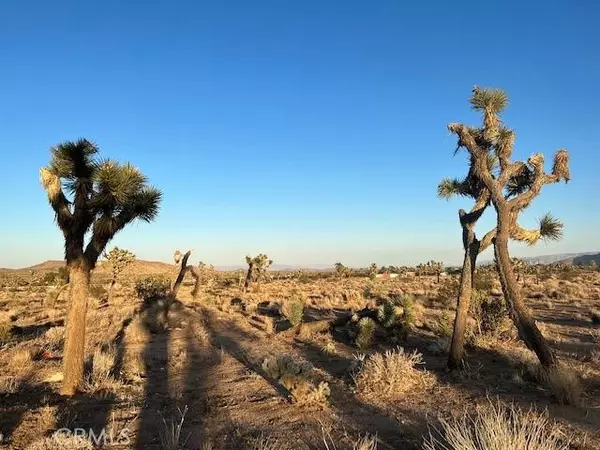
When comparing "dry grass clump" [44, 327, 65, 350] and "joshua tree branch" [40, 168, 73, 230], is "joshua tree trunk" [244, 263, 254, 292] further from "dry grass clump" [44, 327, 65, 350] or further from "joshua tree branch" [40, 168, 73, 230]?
"joshua tree branch" [40, 168, 73, 230]

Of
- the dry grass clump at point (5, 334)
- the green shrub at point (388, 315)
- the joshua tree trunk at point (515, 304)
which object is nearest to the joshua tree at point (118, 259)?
the dry grass clump at point (5, 334)

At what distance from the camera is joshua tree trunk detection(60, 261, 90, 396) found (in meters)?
9.50

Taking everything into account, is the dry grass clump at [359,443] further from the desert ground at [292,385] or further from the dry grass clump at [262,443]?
the dry grass clump at [262,443]

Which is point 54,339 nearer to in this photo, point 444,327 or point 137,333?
point 137,333

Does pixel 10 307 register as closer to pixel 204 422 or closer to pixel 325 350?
pixel 325 350

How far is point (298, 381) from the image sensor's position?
8828mm

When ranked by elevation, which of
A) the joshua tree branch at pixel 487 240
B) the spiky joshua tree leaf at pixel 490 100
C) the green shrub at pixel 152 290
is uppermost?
the spiky joshua tree leaf at pixel 490 100

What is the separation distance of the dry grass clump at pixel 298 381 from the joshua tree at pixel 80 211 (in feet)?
12.5

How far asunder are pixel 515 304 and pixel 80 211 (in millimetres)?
8775

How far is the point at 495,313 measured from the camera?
14.9 metres

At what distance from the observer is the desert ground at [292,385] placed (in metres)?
6.94

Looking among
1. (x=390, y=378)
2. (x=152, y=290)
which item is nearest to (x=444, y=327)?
(x=390, y=378)

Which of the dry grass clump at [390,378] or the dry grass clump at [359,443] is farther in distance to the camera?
the dry grass clump at [390,378]

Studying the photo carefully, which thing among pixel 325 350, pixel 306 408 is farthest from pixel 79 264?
pixel 325 350
